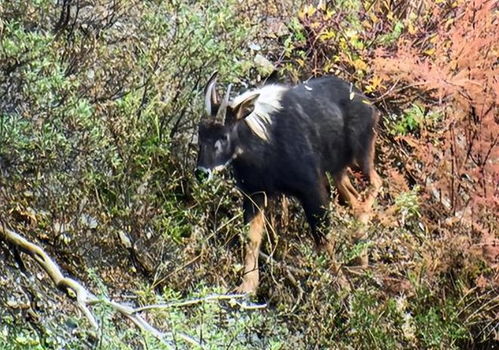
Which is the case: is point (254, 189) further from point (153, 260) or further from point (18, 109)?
point (18, 109)

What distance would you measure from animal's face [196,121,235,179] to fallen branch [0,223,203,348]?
6.72 ft

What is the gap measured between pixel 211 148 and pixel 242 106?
1.32 feet

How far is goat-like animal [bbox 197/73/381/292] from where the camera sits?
9414 mm

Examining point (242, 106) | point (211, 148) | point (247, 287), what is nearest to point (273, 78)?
point (242, 106)

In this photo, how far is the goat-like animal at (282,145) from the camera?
9.41 meters

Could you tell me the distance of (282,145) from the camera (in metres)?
9.70

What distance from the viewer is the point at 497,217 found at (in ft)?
28.3

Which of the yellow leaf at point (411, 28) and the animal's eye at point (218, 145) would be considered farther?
the yellow leaf at point (411, 28)

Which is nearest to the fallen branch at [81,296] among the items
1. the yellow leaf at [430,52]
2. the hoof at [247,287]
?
the hoof at [247,287]

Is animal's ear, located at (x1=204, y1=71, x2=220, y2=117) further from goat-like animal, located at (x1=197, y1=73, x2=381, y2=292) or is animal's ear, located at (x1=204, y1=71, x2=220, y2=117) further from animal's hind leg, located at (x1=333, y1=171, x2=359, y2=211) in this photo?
animal's hind leg, located at (x1=333, y1=171, x2=359, y2=211)

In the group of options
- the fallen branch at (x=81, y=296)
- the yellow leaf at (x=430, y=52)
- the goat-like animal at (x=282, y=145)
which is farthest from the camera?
the yellow leaf at (x=430, y=52)

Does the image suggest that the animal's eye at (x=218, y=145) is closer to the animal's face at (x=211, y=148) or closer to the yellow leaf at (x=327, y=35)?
the animal's face at (x=211, y=148)

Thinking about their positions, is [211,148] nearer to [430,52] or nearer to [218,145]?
[218,145]

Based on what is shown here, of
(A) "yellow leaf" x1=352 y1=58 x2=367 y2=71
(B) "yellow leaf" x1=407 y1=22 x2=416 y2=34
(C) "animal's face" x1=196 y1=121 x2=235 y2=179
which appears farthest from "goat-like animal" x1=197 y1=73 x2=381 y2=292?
(B) "yellow leaf" x1=407 y1=22 x2=416 y2=34
